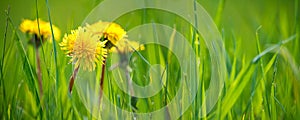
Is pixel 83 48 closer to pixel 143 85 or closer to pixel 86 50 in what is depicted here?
pixel 86 50

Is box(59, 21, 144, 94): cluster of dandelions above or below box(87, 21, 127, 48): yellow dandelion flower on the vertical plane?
below

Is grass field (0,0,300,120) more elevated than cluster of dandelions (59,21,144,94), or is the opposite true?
cluster of dandelions (59,21,144,94)

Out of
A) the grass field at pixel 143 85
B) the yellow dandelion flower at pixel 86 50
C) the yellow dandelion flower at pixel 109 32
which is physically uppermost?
the yellow dandelion flower at pixel 109 32

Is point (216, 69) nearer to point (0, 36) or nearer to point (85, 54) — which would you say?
point (85, 54)

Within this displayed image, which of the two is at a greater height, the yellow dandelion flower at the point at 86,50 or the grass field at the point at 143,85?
the yellow dandelion flower at the point at 86,50

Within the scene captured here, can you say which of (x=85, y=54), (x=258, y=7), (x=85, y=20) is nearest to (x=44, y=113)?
(x=85, y=54)

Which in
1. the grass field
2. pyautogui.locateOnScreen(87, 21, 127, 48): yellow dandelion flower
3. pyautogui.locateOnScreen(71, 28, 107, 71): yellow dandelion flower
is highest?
pyautogui.locateOnScreen(87, 21, 127, 48): yellow dandelion flower
